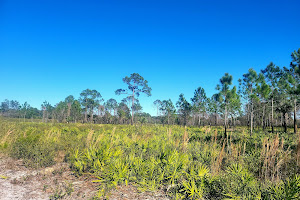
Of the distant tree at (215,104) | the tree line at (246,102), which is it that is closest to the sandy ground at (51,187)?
the tree line at (246,102)

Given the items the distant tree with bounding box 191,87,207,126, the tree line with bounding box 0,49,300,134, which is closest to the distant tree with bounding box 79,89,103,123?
the tree line with bounding box 0,49,300,134

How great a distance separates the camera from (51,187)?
11.1ft

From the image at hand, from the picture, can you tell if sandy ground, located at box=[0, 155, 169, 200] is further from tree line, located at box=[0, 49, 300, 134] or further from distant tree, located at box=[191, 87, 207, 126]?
distant tree, located at box=[191, 87, 207, 126]

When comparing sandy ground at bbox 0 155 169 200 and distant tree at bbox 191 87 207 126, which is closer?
sandy ground at bbox 0 155 169 200

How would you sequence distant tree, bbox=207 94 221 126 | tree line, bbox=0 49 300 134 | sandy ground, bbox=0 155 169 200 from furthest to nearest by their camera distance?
distant tree, bbox=207 94 221 126
tree line, bbox=0 49 300 134
sandy ground, bbox=0 155 169 200

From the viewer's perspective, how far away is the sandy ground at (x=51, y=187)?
308 centimetres

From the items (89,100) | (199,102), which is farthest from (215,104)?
(89,100)

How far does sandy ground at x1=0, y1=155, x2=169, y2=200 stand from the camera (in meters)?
3.08

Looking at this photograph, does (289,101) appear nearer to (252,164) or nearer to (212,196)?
(252,164)

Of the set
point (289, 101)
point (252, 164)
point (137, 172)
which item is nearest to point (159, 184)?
point (137, 172)

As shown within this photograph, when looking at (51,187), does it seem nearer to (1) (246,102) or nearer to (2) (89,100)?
(1) (246,102)

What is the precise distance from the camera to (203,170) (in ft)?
11.4

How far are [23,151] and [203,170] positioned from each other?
5602mm

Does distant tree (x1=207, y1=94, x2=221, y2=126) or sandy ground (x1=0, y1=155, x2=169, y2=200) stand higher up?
distant tree (x1=207, y1=94, x2=221, y2=126)
